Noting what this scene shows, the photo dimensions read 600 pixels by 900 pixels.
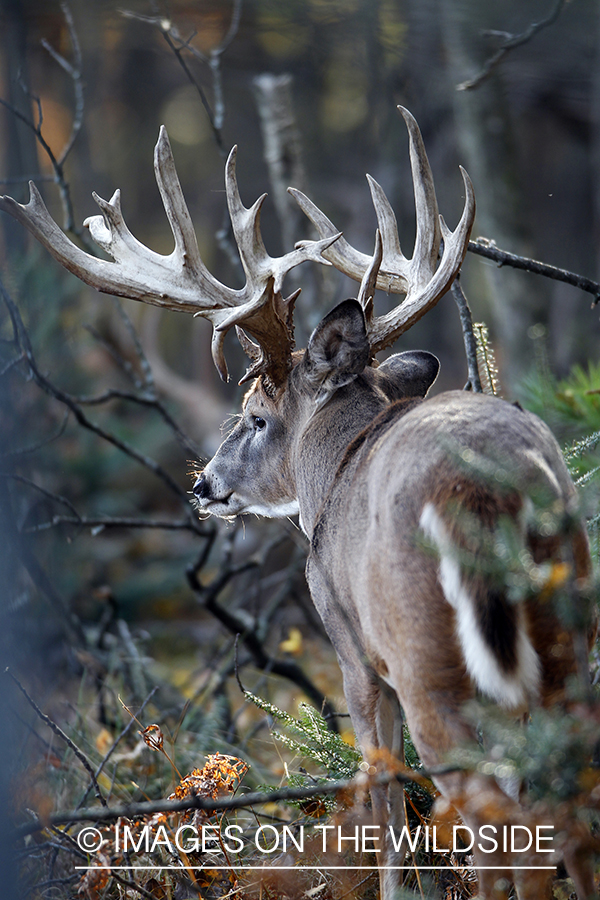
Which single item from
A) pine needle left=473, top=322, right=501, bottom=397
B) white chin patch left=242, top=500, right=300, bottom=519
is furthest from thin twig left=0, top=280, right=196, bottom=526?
pine needle left=473, top=322, right=501, bottom=397

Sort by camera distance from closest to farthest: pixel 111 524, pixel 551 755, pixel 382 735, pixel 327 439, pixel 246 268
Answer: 1. pixel 551 755
2. pixel 382 735
3. pixel 327 439
4. pixel 246 268
5. pixel 111 524

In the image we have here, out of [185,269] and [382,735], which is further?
[185,269]

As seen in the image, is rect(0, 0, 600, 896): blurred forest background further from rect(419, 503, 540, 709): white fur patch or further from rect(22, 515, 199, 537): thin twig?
rect(419, 503, 540, 709): white fur patch

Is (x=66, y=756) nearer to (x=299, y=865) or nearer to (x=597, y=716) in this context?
(x=299, y=865)

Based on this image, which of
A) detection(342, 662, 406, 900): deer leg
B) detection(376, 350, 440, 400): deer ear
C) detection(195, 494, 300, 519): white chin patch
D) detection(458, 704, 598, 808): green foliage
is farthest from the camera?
detection(195, 494, 300, 519): white chin patch

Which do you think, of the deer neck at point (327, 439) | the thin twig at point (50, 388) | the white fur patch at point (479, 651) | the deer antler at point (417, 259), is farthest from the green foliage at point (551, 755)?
the thin twig at point (50, 388)

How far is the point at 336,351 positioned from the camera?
2.90m

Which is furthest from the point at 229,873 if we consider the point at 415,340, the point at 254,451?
the point at 415,340

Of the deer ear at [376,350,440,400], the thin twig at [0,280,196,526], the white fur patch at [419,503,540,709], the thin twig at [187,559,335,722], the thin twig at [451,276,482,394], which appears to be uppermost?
the thin twig at [0,280,196,526]

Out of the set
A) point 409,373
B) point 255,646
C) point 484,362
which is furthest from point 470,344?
point 255,646

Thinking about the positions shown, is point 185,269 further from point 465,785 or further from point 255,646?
point 255,646

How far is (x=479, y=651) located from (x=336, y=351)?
1.39 metres

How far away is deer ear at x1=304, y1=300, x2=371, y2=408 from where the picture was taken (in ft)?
9.10

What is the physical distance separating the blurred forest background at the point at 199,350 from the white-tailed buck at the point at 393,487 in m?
0.39
